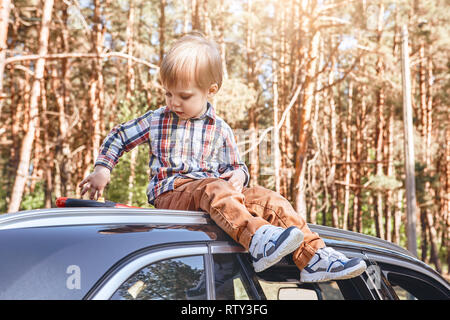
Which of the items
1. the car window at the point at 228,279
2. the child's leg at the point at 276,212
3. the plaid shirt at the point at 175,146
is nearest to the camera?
the car window at the point at 228,279

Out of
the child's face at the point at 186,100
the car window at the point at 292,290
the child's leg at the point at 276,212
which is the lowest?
the car window at the point at 292,290

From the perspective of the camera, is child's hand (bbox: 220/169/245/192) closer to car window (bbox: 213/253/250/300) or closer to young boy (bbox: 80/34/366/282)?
young boy (bbox: 80/34/366/282)

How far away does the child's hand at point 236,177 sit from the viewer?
7.81 feet

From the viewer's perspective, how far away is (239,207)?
2.03 m

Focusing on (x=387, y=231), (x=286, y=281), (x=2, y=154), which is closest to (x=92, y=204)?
(x=286, y=281)

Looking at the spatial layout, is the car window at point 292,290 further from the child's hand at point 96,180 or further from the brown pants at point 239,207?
the child's hand at point 96,180

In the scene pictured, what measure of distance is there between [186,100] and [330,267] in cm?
110

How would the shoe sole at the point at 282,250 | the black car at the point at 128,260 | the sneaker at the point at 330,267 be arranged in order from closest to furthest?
1. the black car at the point at 128,260
2. the shoe sole at the point at 282,250
3. the sneaker at the point at 330,267

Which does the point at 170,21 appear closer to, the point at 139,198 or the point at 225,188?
the point at 139,198

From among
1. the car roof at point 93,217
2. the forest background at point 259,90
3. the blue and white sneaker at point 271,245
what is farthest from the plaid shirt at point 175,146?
the forest background at point 259,90

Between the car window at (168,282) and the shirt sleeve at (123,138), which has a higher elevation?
the shirt sleeve at (123,138)

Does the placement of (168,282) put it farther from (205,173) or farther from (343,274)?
(205,173)

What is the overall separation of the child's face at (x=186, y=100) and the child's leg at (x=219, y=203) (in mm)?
367

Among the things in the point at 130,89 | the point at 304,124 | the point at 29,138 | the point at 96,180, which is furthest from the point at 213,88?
the point at 130,89
